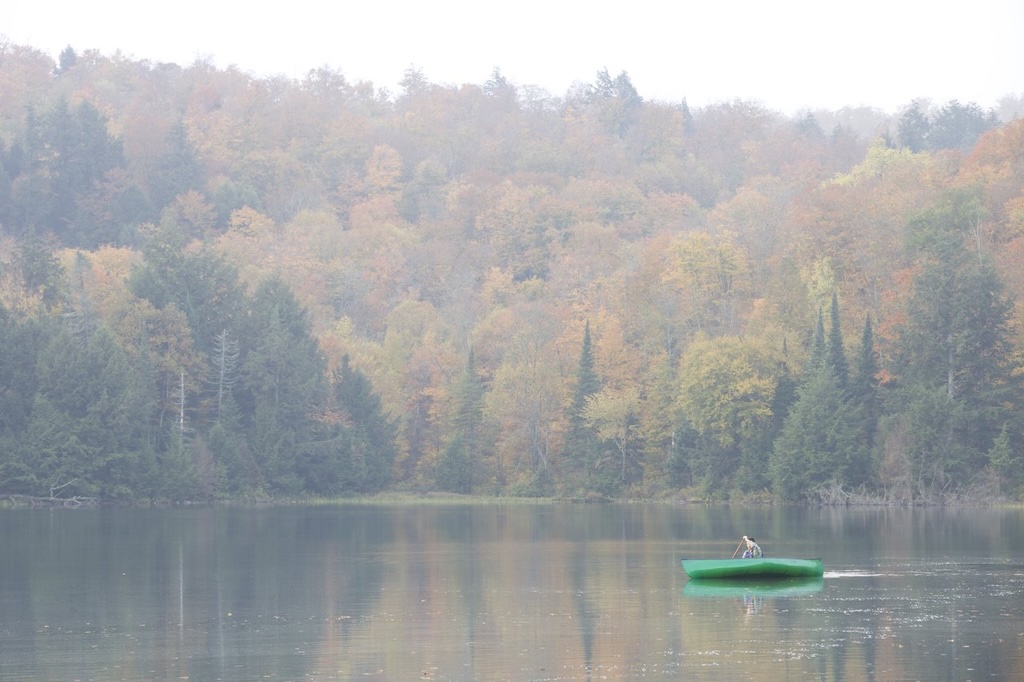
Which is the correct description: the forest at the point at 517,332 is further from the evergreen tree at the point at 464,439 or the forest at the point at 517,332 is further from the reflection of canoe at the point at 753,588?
the reflection of canoe at the point at 753,588

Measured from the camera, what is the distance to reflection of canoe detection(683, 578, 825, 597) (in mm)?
41125

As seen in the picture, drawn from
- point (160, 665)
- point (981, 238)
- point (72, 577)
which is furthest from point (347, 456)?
point (160, 665)

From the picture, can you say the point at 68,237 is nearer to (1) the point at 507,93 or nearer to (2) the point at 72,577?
(1) the point at 507,93

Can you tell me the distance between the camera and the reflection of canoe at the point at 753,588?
41.1 meters

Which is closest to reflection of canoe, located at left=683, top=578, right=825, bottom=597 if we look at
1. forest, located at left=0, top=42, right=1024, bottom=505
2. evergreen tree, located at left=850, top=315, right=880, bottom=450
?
forest, located at left=0, top=42, right=1024, bottom=505

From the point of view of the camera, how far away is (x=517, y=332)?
363 feet

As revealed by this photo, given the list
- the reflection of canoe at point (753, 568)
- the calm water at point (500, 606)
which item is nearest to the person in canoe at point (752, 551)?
the reflection of canoe at point (753, 568)

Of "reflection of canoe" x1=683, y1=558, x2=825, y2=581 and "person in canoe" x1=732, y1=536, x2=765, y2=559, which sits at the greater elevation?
"person in canoe" x1=732, y1=536, x2=765, y2=559

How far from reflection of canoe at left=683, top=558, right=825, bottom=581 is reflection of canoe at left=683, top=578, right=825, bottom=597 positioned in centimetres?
19

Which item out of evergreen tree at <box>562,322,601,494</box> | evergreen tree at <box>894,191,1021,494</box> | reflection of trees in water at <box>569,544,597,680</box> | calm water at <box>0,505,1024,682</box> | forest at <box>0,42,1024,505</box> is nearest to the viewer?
calm water at <box>0,505,1024,682</box>

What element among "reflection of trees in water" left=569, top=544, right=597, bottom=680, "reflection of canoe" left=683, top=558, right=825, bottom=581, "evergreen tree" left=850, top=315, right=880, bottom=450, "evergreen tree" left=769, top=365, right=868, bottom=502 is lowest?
"reflection of trees in water" left=569, top=544, right=597, bottom=680

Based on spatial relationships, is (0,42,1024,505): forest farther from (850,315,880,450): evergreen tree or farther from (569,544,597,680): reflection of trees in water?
(569,544,597,680): reflection of trees in water

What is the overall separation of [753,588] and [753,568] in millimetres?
984

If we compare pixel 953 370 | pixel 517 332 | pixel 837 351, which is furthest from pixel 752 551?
pixel 517 332
